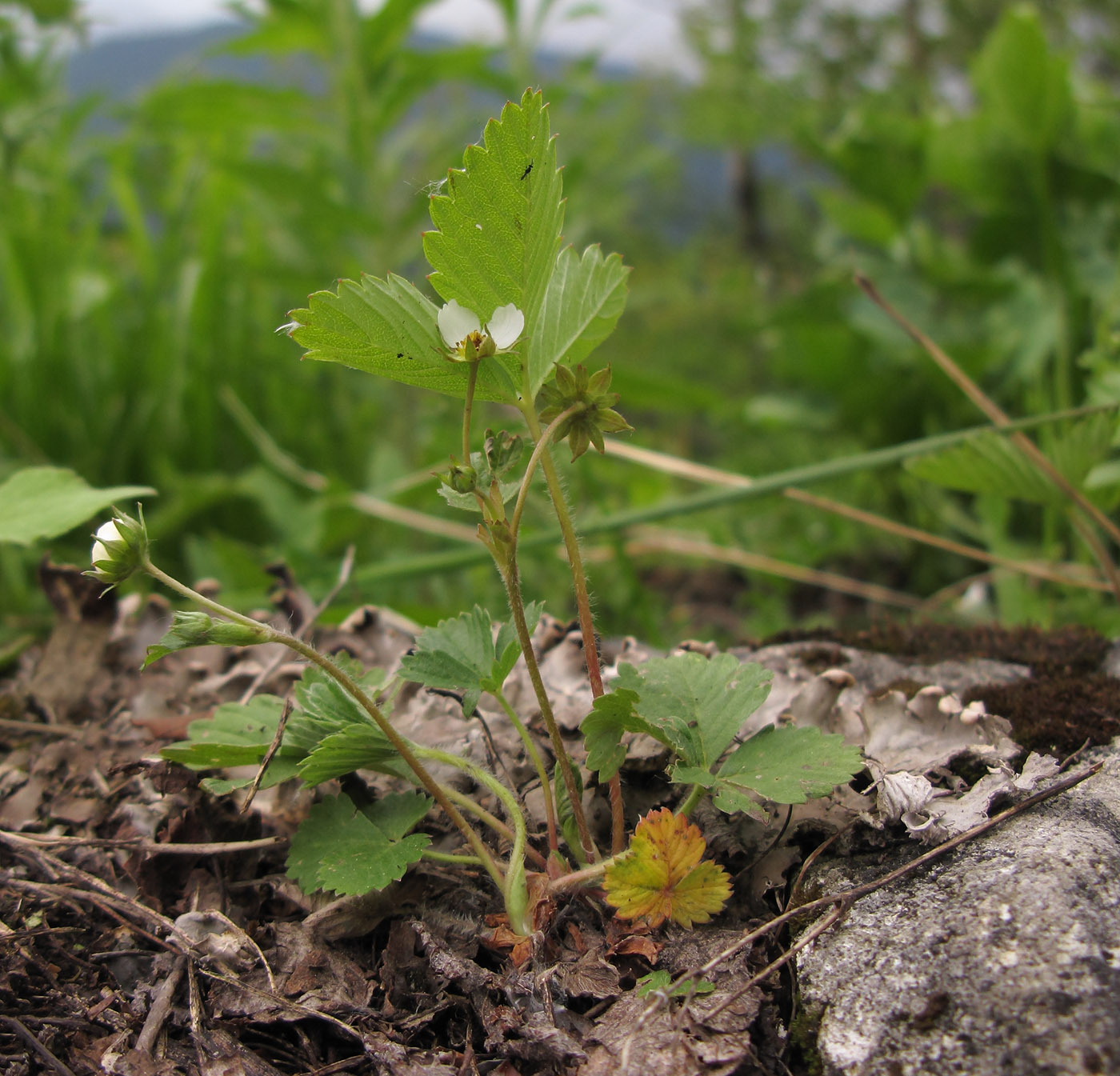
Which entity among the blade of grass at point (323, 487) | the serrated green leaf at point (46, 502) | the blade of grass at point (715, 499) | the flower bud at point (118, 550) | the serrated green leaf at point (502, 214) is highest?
the serrated green leaf at point (502, 214)

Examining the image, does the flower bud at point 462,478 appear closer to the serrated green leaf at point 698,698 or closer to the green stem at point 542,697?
the green stem at point 542,697

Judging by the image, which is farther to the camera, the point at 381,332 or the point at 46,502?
the point at 46,502

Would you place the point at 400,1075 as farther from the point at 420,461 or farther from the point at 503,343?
the point at 420,461

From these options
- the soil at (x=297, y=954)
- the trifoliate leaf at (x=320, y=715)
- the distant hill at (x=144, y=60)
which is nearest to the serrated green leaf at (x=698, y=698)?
the soil at (x=297, y=954)

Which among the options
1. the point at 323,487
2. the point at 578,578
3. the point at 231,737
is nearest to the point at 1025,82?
the point at 323,487

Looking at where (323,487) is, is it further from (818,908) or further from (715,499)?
(818,908)
